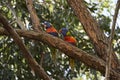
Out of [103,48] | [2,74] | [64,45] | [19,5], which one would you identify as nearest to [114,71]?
[103,48]

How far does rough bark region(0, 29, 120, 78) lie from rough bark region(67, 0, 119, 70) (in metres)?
0.13

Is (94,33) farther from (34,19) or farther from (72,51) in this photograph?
(34,19)

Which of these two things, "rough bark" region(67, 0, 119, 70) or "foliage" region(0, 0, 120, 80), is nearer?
"rough bark" region(67, 0, 119, 70)

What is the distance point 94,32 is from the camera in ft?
10.8

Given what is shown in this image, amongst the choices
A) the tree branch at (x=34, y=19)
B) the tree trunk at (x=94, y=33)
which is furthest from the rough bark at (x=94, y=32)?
the tree branch at (x=34, y=19)

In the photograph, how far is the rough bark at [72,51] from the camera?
3.07 m

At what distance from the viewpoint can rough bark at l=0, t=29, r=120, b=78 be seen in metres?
3.07

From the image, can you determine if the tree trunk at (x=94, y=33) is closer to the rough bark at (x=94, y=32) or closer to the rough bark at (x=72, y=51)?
the rough bark at (x=94, y=32)

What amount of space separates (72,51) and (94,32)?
370mm

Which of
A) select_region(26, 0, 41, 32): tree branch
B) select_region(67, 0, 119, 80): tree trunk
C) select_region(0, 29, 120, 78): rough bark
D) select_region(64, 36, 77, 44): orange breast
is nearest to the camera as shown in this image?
select_region(0, 29, 120, 78): rough bark

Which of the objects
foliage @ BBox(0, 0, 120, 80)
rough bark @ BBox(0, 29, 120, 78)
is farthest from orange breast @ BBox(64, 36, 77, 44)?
rough bark @ BBox(0, 29, 120, 78)

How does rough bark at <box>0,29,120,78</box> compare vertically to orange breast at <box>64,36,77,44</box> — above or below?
above

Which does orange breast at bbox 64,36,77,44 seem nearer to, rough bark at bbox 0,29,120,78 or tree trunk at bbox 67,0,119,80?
tree trunk at bbox 67,0,119,80

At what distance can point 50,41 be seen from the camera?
317 cm
